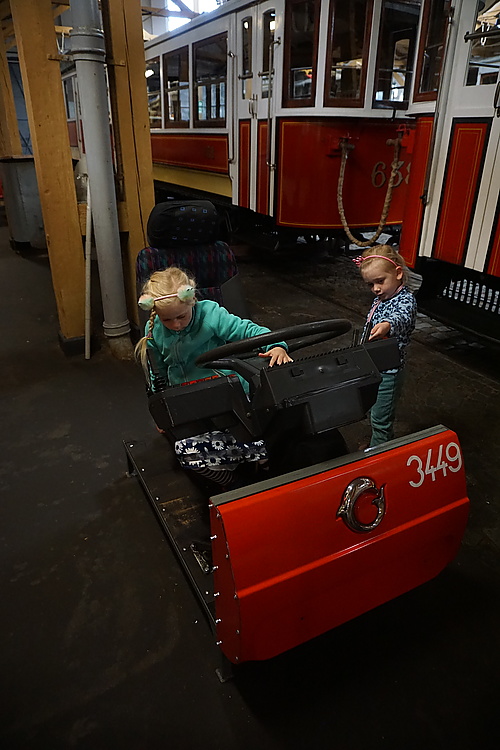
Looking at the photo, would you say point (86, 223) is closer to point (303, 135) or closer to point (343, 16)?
point (303, 135)

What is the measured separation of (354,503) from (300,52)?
4.51 metres

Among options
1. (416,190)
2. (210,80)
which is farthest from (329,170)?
(210,80)

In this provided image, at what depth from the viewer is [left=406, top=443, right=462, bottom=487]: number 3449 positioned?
125cm

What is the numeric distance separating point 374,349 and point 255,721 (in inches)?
41.0

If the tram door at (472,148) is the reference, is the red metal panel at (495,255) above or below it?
below

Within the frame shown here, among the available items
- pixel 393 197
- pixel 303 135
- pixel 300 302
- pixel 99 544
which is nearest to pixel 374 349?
pixel 99 544

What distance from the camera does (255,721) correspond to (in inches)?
51.9

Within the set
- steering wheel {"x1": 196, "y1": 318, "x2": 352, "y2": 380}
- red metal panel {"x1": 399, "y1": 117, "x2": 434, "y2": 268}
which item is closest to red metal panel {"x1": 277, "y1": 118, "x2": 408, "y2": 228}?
red metal panel {"x1": 399, "y1": 117, "x2": 434, "y2": 268}

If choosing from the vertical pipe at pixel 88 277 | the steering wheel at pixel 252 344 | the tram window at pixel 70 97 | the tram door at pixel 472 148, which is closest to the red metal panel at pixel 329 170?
the tram door at pixel 472 148

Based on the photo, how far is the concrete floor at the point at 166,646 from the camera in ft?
4.27

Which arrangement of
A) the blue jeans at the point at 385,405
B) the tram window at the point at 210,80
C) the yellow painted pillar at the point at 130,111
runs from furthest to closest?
the tram window at the point at 210,80 → the yellow painted pillar at the point at 130,111 → the blue jeans at the point at 385,405

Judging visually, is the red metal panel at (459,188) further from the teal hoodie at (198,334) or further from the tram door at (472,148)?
the teal hoodie at (198,334)

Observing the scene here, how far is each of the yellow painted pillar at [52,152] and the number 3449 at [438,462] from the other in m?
2.89

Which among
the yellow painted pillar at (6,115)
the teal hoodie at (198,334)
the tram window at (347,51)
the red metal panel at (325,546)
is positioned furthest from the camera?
the yellow painted pillar at (6,115)
